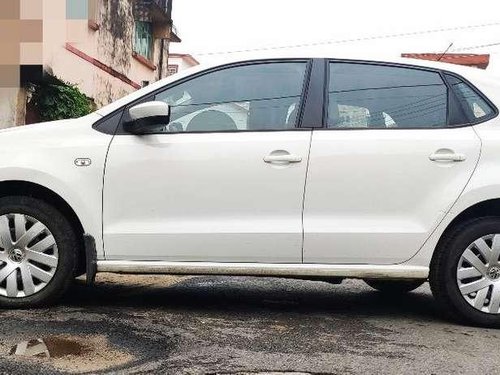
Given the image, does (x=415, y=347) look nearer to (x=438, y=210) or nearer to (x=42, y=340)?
(x=438, y=210)

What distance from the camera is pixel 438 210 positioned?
387cm

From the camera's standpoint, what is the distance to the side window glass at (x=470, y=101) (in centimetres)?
405

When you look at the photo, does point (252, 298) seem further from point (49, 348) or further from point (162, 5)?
point (162, 5)

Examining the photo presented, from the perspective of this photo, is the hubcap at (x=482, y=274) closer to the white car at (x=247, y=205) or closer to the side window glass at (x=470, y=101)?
the white car at (x=247, y=205)

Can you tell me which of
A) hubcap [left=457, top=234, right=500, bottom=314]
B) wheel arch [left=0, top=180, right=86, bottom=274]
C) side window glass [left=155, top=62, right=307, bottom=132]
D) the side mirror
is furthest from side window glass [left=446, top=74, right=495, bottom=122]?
wheel arch [left=0, top=180, right=86, bottom=274]

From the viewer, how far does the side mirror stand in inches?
150

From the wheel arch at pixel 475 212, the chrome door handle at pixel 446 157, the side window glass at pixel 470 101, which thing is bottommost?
the wheel arch at pixel 475 212

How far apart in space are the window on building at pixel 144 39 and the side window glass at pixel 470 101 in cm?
1454

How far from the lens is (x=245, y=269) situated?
3844 mm

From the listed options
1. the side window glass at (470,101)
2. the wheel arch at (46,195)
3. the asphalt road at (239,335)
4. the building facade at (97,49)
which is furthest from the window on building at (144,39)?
the side window glass at (470,101)

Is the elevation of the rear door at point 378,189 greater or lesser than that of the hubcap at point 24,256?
greater

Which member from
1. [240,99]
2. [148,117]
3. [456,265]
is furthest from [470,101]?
[148,117]

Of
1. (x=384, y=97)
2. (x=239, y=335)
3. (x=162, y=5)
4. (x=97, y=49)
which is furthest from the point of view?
(x=162, y=5)

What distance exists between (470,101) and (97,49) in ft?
37.3
